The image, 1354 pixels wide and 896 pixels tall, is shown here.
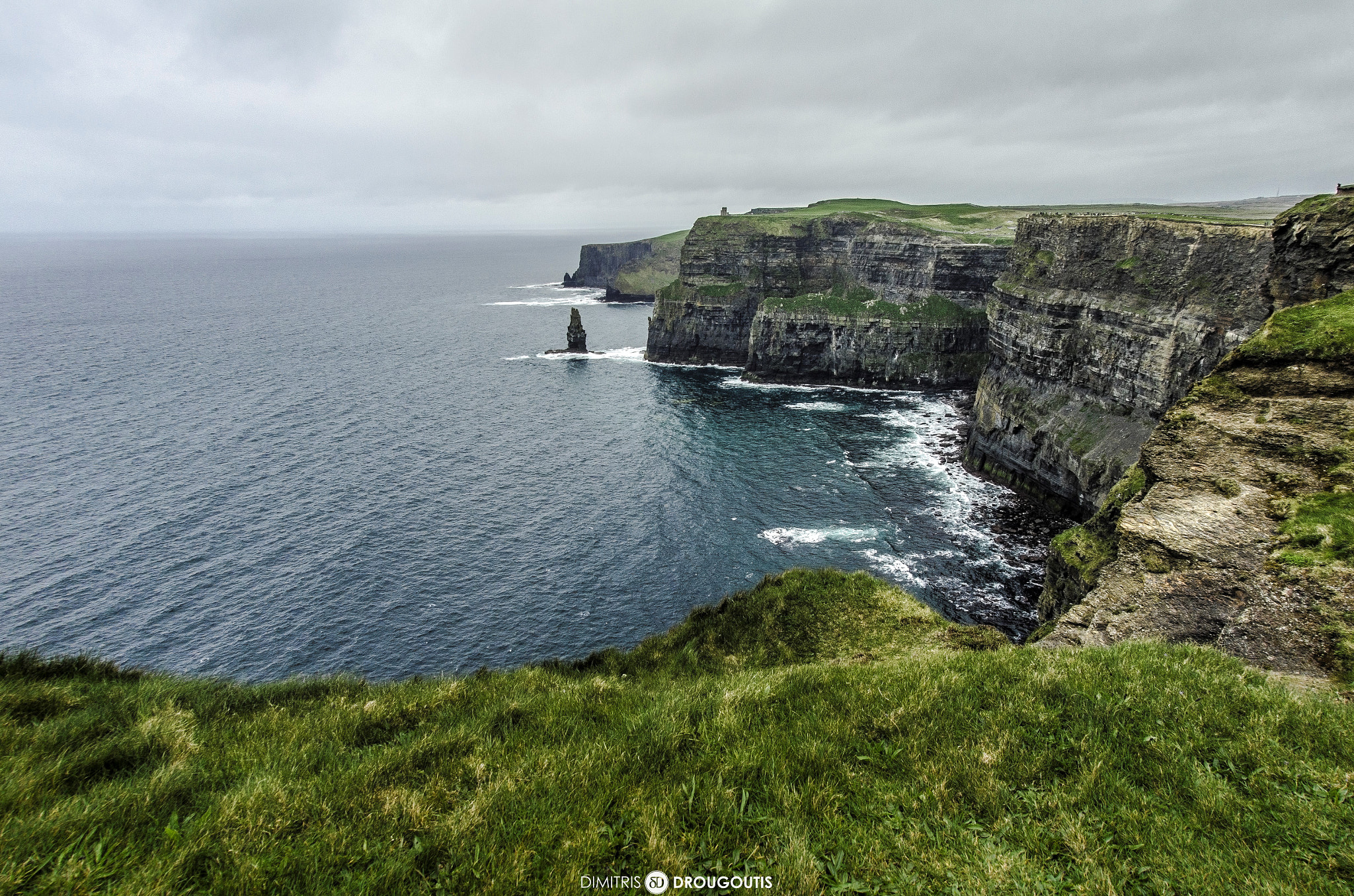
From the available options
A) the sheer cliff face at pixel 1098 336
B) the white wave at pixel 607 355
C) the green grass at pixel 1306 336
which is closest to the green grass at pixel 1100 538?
the green grass at pixel 1306 336

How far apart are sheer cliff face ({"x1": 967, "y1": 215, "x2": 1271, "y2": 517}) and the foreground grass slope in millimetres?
40877

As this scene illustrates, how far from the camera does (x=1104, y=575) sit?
20312 mm

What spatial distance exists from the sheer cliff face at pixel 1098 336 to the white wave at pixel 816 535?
57.0 ft

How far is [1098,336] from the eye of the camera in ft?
171

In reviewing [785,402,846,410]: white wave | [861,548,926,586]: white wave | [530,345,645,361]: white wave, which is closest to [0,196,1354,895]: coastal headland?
[861,548,926,586]: white wave

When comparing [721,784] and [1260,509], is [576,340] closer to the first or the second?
[1260,509]

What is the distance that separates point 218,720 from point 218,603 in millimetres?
36437

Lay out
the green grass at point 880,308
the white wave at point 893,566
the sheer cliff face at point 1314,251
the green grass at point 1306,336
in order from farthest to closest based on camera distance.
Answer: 1. the green grass at point 880,308
2. the white wave at point 893,566
3. the sheer cliff face at point 1314,251
4. the green grass at point 1306,336

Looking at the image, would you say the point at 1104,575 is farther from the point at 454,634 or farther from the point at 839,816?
the point at 454,634

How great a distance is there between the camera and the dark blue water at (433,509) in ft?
125

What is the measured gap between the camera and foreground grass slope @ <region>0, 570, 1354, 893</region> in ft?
20.3

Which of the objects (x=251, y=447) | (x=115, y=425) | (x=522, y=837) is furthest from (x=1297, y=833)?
(x=115, y=425)

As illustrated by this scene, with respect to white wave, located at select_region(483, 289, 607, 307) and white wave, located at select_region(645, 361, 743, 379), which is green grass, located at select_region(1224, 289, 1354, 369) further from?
white wave, located at select_region(483, 289, 607, 307)

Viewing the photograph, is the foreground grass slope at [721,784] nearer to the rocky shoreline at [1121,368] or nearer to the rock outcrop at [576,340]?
the rocky shoreline at [1121,368]
